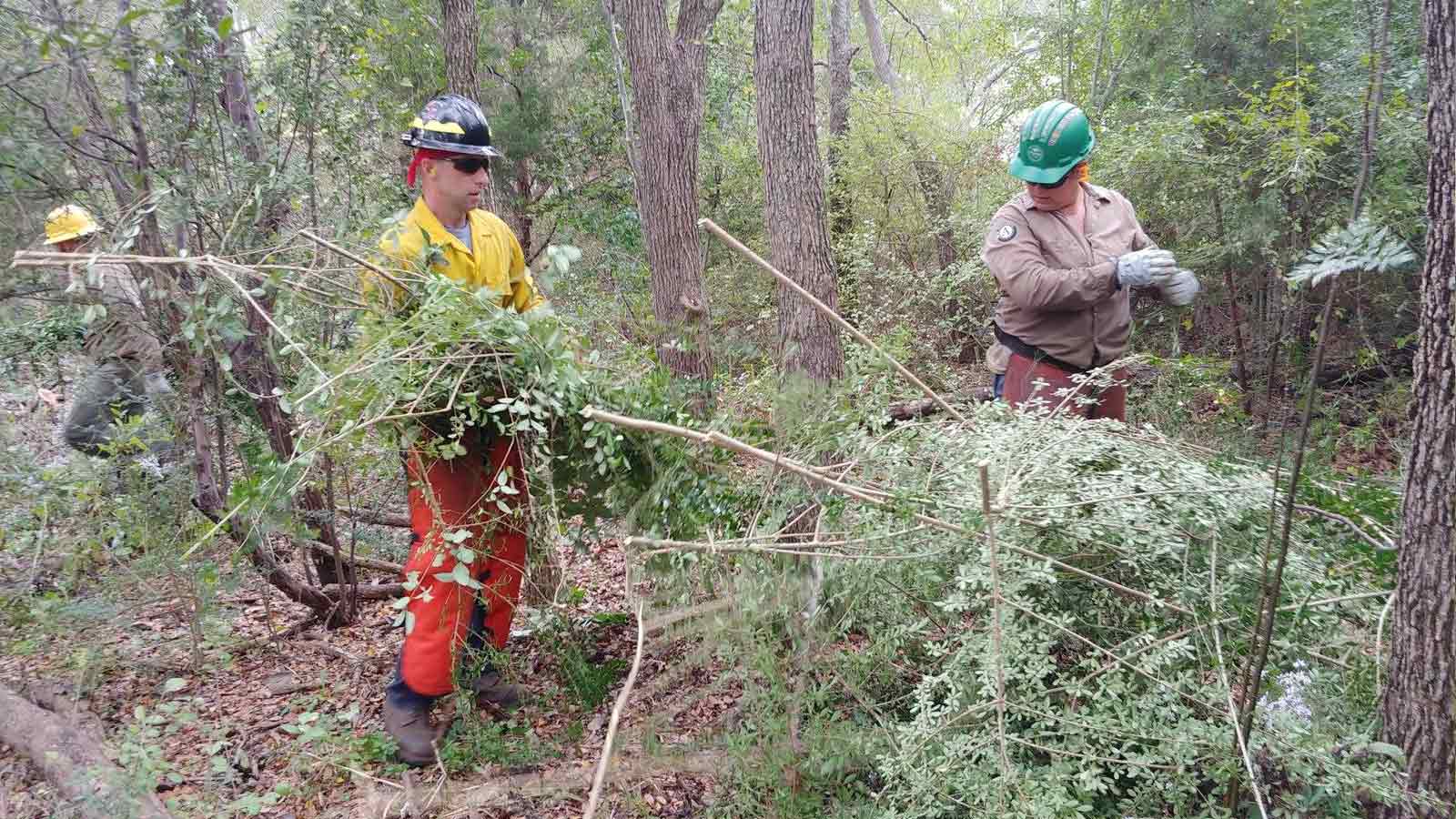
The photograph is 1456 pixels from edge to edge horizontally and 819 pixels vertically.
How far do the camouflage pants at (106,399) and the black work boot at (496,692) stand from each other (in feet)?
6.29

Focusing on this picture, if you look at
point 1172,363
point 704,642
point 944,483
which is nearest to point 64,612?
point 704,642

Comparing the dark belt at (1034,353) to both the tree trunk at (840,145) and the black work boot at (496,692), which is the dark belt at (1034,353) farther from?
the tree trunk at (840,145)

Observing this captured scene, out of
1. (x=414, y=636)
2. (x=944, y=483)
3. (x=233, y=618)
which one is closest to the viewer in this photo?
(x=944, y=483)

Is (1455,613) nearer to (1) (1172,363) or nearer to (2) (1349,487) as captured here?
(2) (1349,487)

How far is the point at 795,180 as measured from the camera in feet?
13.9

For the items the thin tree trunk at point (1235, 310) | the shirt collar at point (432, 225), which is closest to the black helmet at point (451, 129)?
the shirt collar at point (432, 225)

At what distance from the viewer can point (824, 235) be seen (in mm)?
4148

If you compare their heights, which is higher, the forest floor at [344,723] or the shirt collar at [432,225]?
the shirt collar at [432,225]

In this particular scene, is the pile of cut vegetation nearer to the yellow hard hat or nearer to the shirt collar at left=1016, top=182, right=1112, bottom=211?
the shirt collar at left=1016, top=182, right=1112, bottom=211

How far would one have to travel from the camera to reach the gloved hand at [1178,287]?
299cm

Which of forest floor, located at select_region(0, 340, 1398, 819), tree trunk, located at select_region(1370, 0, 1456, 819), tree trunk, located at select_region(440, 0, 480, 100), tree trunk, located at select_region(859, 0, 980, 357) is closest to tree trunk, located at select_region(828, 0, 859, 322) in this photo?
tree trunk, located at select_region(859, 0, 980, 357)

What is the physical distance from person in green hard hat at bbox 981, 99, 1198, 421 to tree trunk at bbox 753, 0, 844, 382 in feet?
3.26

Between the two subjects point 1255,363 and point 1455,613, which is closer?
point 1455,613

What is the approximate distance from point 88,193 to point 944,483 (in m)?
3.47
